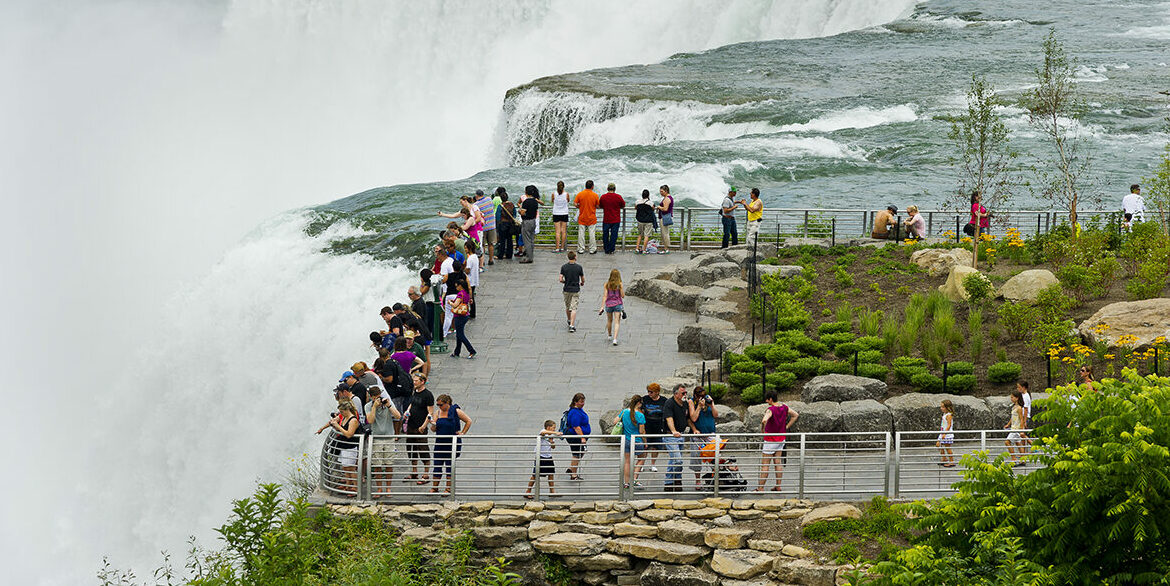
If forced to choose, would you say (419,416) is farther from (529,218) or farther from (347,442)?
(529,218)

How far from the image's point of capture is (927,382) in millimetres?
17922

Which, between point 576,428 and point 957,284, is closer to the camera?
point 576,428

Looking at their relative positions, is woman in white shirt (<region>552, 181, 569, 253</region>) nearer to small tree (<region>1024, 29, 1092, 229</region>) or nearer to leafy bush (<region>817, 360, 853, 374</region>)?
leafy bush (<region>817, 360, 853, 374</region>)

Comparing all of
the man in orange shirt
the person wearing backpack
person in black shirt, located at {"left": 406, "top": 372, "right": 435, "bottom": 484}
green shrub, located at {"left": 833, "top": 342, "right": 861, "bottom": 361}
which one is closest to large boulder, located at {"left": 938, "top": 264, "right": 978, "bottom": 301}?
green shrub, located at {"left": 833, "top": 342, "right": 861, "bottom": 361}

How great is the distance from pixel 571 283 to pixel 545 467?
7088 millimetres

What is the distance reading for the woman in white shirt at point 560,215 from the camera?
87.9ft

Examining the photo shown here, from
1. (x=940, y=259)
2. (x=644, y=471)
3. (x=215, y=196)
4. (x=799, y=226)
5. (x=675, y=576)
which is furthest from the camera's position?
(x=215, y=196)

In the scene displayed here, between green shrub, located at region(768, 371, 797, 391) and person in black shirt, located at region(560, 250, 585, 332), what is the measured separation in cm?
427

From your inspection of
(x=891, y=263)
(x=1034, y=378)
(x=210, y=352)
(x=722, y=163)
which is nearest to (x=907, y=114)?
(x=722, y=163)

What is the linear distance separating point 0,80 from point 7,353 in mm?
26412

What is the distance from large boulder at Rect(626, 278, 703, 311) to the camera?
23.4m

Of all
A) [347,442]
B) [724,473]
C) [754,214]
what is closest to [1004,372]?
Answer: [724,473]

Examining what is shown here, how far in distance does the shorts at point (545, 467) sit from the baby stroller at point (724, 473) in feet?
5.22

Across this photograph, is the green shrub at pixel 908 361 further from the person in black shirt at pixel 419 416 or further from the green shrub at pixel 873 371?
Result: the person in black shirt at pixel 419 416
